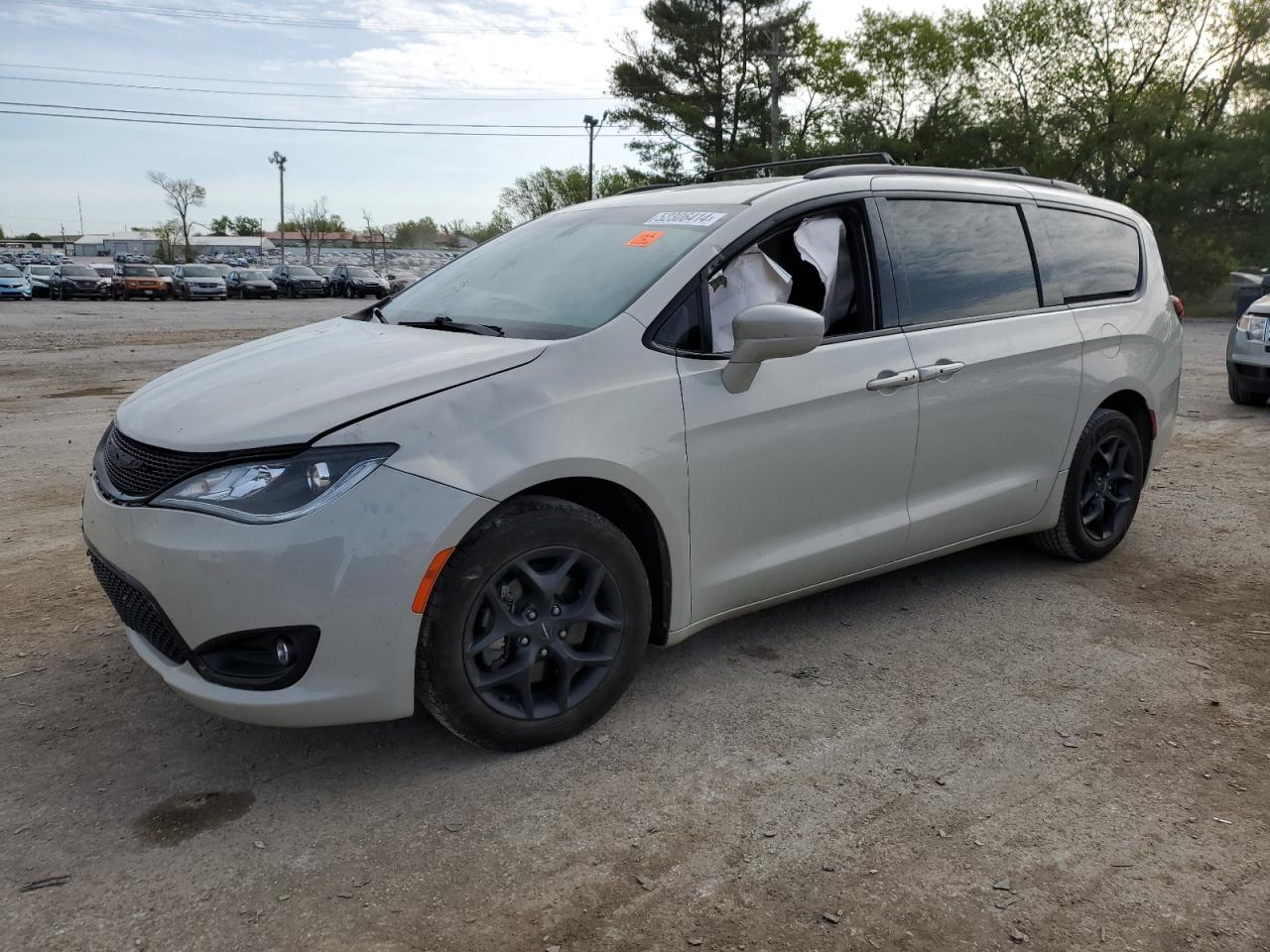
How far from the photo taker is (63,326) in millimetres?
23250

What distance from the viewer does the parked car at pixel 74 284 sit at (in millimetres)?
38688

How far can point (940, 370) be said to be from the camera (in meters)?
3.95

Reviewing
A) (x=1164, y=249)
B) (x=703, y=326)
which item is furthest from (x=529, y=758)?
(x=1164, y=249)

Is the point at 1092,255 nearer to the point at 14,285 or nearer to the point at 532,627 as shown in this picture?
the point at 532,627

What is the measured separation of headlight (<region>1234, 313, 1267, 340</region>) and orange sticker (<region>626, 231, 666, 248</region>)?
8409 mm

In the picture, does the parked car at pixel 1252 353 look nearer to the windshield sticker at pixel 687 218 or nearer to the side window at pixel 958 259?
the side window at pixel 958 259

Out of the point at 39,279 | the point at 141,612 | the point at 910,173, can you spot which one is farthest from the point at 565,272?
the point at 39,279

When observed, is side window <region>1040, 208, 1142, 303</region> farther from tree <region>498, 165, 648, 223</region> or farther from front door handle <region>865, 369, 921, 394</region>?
tree <region>498, 165, 648, 223</region>

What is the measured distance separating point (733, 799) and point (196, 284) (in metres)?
42.8

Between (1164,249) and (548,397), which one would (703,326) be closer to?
(548,397)

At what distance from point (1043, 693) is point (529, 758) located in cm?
180

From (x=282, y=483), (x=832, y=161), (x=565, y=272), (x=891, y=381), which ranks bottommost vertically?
(x=282, y=483)

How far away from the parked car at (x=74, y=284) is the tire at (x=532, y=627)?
4153 centimetres

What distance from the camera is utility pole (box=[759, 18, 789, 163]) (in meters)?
39.0
